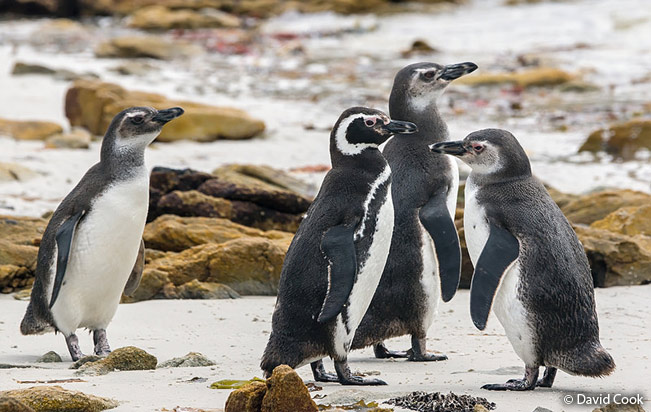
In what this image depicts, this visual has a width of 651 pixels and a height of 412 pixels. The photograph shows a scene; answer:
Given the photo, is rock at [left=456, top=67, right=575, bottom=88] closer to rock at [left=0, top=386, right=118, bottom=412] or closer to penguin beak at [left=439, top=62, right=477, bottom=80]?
penguin beak at [left=439, top=62, right=477, bottom=80]

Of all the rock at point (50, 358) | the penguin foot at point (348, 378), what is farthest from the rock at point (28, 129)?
the penguin foot at point (348, 378)

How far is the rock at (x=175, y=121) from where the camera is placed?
43.2ft

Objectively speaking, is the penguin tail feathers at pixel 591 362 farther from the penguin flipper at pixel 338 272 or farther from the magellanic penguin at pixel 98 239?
the magellanic penguin at pixel 98 239

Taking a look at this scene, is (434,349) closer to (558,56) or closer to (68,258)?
(68,258)

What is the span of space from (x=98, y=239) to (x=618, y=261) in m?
3.61

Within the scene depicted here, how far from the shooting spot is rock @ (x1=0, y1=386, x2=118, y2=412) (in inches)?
153

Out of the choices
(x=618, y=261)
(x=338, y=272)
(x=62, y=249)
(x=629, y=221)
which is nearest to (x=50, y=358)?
(x=62, y=249)

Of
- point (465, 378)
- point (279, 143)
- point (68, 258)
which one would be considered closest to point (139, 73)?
point (279, 143)

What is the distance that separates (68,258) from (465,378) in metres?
2.26

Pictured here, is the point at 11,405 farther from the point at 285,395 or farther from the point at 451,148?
the point at 451,148

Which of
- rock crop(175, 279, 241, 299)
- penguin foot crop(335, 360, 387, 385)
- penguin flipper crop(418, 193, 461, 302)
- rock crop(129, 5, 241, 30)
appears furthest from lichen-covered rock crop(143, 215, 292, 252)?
rock crop(129, 5, 241, 30)

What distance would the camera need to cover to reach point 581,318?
460 cm

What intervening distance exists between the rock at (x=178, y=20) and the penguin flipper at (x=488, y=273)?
29626mm

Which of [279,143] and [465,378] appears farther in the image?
[279,143]
